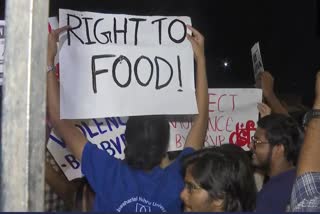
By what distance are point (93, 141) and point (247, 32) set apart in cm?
306

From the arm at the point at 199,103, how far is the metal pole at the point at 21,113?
1.37 metres

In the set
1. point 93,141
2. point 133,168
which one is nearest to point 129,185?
point 133,168

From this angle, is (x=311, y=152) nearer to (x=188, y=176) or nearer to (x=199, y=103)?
(x=188, y=176)

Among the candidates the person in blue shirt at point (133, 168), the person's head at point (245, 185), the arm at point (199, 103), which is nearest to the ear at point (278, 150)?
the arm at point (199, 103)

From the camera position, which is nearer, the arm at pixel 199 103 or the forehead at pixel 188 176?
the forehead at pixel 188 176

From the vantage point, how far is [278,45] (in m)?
5.52

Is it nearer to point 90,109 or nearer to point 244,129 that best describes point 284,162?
point 244,129

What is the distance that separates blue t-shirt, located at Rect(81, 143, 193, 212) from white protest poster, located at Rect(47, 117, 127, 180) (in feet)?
1.78

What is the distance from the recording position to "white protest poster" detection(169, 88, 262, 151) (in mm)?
3361

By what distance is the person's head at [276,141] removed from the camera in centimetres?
283

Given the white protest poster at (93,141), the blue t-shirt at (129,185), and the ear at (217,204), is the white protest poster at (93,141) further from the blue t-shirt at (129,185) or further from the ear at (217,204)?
the ear at (217,204)

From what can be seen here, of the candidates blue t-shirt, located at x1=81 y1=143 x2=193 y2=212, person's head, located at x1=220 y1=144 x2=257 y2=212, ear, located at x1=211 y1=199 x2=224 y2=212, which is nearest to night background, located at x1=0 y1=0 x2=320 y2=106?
blue t-shirt, located at x1=81 y1=143 x2=193 y2=212

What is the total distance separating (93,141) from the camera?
2973mm

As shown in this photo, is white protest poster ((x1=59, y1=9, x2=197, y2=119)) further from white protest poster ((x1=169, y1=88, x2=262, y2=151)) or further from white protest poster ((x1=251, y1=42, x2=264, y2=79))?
white protest poster ((x1=251, y1=42, x2=264, y2=79))
